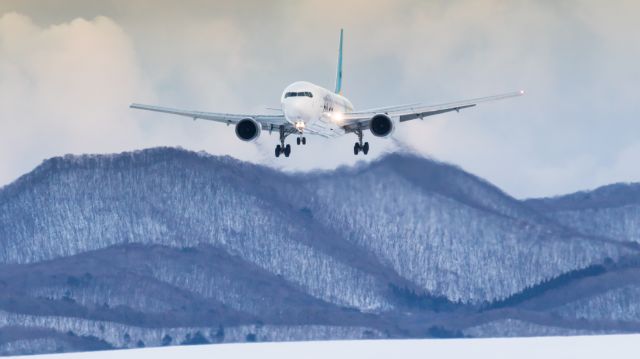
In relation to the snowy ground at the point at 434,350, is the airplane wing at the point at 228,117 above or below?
above

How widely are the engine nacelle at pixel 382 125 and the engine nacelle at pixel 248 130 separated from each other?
11007 mm

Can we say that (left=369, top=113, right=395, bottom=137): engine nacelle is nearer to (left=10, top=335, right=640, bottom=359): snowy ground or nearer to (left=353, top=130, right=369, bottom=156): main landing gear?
(left=353, top=130, right=369, bottom=156): main landing gear

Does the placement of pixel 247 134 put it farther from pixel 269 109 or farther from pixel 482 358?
pixel 482 358

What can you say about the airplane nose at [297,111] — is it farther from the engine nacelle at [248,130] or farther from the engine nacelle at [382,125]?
the engine nacelle at [382,125]

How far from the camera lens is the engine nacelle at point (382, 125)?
5512 inches

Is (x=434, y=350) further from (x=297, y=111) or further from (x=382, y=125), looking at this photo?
(x=297, y=111)

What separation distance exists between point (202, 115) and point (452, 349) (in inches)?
1427

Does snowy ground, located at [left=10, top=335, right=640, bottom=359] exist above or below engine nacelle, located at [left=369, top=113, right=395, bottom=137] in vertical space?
below

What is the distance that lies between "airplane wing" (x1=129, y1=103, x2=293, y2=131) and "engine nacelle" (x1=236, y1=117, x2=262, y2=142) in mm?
567

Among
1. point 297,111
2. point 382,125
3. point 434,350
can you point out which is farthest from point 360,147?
point 434,350

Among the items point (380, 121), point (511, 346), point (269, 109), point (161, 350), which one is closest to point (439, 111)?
point (380, 121)

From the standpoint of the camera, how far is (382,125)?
14025 centimetres

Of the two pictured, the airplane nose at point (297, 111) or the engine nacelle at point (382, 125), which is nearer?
the airplane nose at point (297, 111)

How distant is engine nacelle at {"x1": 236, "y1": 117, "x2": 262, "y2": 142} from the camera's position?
140 meters
